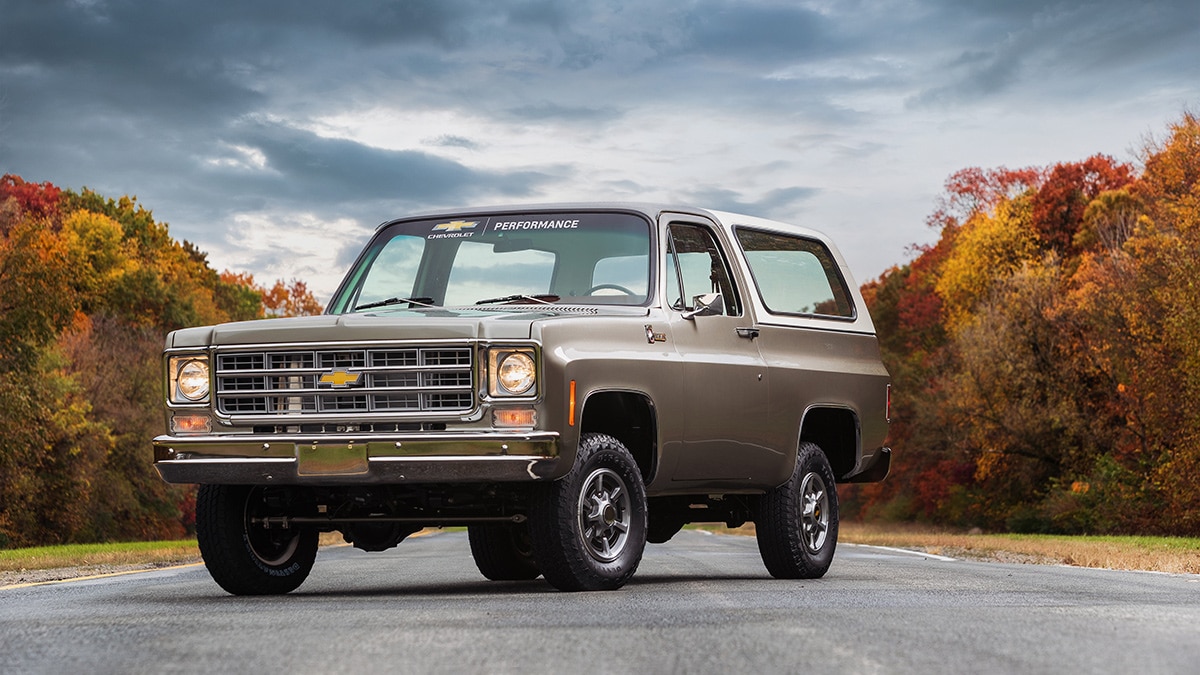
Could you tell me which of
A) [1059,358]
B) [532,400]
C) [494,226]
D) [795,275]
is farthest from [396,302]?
[1059,358]

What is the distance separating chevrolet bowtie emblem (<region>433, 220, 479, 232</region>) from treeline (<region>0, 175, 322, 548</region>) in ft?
94.3

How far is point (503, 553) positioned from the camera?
1159cm

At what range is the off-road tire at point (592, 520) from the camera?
8.91 m

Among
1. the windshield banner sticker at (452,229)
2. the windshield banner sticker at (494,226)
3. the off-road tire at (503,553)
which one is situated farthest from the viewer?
the off-road tire at (503,553)

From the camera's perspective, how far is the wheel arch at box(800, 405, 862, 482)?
1224 centimetres

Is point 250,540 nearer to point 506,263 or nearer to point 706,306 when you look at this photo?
point 506,263

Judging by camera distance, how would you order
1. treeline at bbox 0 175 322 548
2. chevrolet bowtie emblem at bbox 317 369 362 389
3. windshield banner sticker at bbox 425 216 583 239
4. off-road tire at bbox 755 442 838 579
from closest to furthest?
chevrolet bowtie emblem at bbox 317 369 362 389 < windshield banner sticker at bbox 425 216 583 239 < off-road tire at bbox 755 442 838 579 < treeline at bbox 0 175 322 548

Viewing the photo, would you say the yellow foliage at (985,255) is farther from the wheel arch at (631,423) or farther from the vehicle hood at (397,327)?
the vehicle hood at (397,327)

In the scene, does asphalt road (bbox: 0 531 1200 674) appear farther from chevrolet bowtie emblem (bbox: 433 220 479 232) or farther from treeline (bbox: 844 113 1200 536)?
treeline (bbox: 844 113 1200 536)

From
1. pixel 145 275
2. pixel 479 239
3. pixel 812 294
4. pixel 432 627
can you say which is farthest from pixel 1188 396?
pixel 145 275

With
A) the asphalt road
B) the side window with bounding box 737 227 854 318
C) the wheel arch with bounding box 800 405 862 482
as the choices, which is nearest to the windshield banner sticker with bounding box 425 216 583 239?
the side window with bounding box 737 227 854 318

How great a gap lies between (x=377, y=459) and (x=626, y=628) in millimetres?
2479

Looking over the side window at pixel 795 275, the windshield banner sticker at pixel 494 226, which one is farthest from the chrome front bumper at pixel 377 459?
the side window at pixel 795 275

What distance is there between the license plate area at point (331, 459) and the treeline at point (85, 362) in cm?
3027
